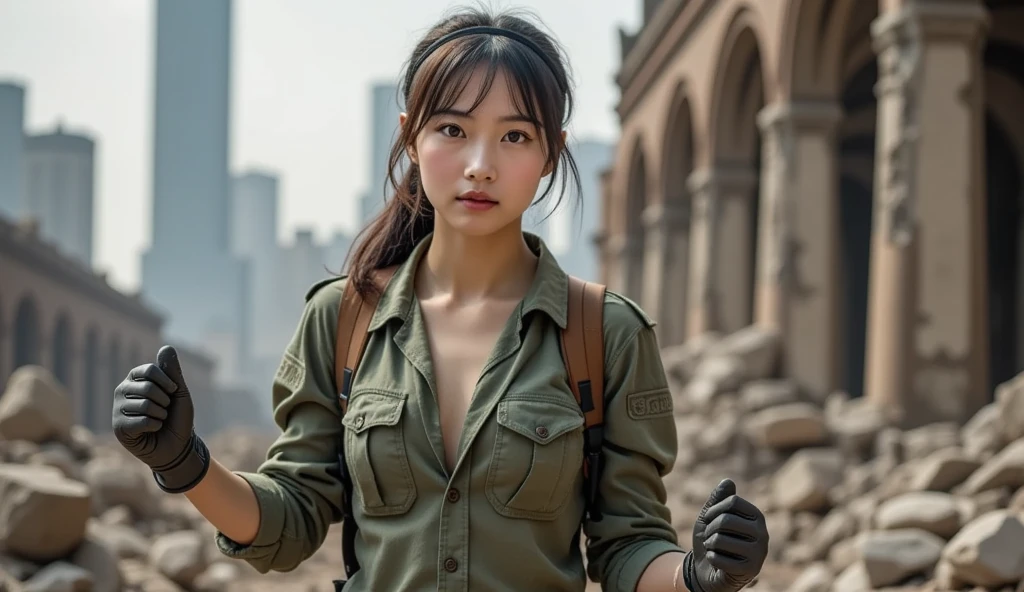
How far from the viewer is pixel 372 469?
2268 mm

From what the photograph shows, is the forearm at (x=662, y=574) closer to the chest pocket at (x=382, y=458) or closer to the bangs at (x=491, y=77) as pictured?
the chest pocket at (x=382, y=458)

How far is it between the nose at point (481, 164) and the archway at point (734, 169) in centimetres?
1461

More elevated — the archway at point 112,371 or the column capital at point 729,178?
the column capital at point 729,178

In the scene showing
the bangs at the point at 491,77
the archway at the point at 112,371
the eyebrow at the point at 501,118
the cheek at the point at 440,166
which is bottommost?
the archway at the point at 112,371

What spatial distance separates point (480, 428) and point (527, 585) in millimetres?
300

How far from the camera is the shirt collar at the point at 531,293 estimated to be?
92.8 inches

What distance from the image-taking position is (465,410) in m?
2.30

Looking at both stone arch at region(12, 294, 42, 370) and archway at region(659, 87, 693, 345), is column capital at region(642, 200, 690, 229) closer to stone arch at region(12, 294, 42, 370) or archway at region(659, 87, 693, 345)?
archway at region(659, 87, 693, 345)

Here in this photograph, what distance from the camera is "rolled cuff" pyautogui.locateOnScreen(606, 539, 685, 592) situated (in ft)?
7.42

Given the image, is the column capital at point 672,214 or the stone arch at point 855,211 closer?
the stone arch at point 855,211

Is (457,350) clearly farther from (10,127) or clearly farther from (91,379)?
(10,127)

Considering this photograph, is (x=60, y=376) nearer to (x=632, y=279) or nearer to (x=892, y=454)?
(x=632, y=279)

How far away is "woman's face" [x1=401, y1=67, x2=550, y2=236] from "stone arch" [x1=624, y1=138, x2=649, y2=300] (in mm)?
22569

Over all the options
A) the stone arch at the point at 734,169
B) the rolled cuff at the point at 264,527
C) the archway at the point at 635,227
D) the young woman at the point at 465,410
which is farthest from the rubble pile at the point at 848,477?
the archway at the point at 635,227
